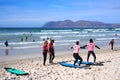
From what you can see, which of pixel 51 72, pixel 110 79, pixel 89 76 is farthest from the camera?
pixel 51 72

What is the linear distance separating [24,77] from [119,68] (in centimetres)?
537

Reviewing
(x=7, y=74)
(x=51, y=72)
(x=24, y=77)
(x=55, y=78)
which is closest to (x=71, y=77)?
(x=55, y=78)

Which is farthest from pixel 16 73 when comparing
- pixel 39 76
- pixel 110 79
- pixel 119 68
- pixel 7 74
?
pixel 119 68

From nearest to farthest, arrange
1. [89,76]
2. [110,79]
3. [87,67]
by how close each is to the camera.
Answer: [110,79] < [89,76] < [87,67]

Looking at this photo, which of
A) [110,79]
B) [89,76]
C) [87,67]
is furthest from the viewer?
[87,67]

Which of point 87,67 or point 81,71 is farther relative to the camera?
point 87,67

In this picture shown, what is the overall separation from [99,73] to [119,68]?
5.45 feet

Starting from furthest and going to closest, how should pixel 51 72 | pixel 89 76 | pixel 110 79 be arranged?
1. pixel 51 72
2. pixel 89 76
3. pixel 110 79

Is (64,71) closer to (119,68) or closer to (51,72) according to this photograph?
(51,72)

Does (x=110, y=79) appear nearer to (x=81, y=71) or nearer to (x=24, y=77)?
(x=81, y=71)

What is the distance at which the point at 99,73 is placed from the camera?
11.3 m

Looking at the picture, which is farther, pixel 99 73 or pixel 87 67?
pixel 87 67

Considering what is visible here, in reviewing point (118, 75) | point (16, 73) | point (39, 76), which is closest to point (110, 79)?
point (118, 75)

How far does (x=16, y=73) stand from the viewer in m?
11.0
